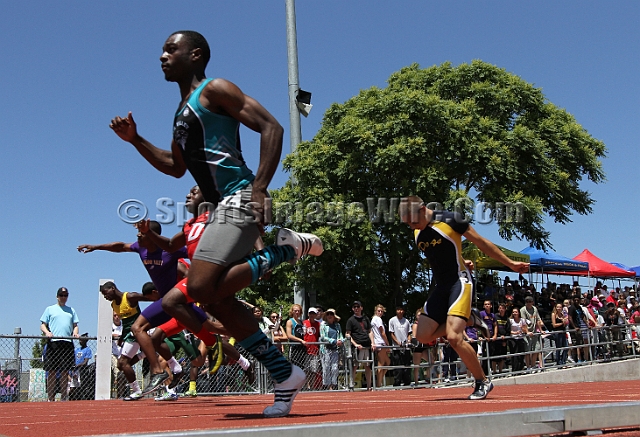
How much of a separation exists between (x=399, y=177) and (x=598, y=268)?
10829mm

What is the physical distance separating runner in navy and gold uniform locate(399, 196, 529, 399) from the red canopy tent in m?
25.1

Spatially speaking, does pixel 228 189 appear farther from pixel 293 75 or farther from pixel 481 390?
pixel 293 75

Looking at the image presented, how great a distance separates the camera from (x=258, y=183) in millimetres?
3969

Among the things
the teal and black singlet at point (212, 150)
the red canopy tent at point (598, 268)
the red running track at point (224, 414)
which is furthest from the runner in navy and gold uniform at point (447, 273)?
the red canopy tent at point (598, 268)

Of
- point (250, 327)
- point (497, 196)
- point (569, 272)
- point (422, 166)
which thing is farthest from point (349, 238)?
point (250, 327)

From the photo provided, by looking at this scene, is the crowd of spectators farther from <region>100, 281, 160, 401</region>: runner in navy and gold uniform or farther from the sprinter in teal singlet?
the sprinter in teal singlet

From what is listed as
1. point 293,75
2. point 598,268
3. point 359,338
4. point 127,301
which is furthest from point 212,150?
point 598,268

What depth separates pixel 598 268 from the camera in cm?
3092

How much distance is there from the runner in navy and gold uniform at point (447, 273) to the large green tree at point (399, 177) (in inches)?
663

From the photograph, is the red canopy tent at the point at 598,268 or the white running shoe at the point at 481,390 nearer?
the white running shoe at the point at 481,390

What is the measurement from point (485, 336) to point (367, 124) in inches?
461

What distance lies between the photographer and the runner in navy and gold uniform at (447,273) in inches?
273

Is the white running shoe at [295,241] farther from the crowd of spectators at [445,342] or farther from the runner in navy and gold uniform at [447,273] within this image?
the crowd of spectators at [445,342]

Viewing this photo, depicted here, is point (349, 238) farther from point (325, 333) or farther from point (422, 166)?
point (325, 333)
